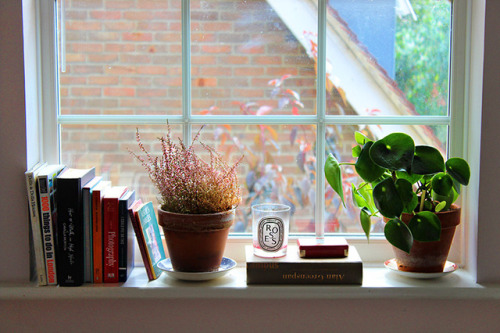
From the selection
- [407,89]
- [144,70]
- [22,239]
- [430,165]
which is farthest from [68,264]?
[407,89]

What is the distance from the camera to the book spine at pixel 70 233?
5.27 ft

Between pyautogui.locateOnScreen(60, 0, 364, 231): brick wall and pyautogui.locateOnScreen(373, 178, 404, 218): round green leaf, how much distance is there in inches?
12.5

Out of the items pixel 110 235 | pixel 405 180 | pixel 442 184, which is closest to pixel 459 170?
pixel 442 184

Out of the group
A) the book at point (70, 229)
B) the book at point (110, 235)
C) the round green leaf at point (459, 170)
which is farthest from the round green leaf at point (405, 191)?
the book at point (70, 229)

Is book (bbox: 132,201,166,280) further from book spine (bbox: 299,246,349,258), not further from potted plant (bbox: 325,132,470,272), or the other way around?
potted plant (bbox: 325,132,470,272)

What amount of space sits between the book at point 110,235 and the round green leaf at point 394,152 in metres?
0.78

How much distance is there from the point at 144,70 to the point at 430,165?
0.98 metres

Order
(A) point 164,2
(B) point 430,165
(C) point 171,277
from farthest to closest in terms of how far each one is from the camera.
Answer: (A) point 164,2 < (C) point 171,277 < (B) point 430,165

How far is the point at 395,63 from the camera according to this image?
1.87m

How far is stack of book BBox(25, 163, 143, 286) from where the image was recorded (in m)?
1.61

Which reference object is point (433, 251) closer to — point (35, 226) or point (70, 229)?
point (70, 229)

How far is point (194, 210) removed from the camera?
1643mm

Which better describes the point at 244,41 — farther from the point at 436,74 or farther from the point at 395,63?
the point at 436,74

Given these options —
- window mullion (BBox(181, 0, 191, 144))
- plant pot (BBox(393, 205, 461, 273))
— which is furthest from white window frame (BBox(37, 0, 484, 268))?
plant pot (BBox(393, 205, 461, 273))
